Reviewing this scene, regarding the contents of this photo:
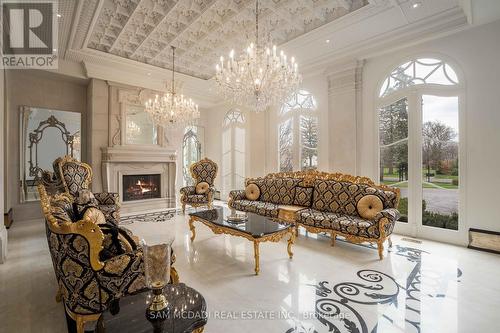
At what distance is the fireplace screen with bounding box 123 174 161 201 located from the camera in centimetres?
655

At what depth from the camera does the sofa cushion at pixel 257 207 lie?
14.9ft

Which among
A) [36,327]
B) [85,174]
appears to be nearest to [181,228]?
[85,174]

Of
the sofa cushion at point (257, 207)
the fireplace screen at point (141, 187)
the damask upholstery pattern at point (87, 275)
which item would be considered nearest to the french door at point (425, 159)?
the sofa cushion at point (257, 207)

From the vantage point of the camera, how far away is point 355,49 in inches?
185

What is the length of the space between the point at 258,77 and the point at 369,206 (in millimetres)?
2578

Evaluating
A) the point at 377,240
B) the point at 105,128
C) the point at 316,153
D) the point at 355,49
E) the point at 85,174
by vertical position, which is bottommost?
the point at 377,240

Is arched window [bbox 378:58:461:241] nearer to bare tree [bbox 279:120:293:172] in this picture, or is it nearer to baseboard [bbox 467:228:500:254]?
baseboard [bbox 467:228:500:254]

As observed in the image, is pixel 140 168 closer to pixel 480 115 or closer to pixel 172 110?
pixel 172 110

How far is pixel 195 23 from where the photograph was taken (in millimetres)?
4297

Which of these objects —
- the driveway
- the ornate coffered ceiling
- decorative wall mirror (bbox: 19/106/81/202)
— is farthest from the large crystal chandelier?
decorative wall mirror (bbox: 19/106/81/202)

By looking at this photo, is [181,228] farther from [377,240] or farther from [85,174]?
[377,240]

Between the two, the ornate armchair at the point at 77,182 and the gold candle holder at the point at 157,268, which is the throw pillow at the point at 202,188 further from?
the gold candle holder at the point at 157,268

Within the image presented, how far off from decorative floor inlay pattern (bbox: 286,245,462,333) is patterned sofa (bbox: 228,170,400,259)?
635 millimetres

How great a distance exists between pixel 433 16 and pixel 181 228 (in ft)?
18.3
